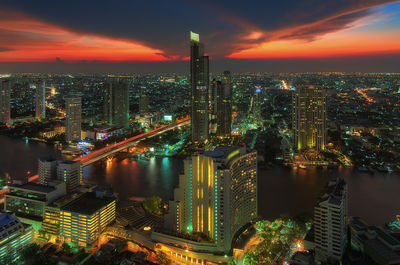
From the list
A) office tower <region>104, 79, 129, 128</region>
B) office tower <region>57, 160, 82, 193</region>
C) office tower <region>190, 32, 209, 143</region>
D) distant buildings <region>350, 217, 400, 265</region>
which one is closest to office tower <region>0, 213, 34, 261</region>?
office tower <region>57, 160, 82, 193</region>

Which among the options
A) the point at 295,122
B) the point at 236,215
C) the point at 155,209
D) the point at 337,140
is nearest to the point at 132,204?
the point at 155,209

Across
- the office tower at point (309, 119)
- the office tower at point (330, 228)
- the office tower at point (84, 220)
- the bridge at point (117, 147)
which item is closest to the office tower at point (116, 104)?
the bridge at point (117, 147)

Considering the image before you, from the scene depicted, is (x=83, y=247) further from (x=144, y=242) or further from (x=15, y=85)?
(x=15, y=85)

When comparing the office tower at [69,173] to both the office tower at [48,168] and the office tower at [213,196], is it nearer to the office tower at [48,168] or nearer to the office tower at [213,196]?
the office tower at [48,168]

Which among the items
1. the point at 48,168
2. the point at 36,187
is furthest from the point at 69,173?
the point at 36,187

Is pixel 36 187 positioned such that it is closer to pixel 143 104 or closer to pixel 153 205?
pixel 153 205

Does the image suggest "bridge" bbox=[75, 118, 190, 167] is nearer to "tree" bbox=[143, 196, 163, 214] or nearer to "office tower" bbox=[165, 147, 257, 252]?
"tree" bbox=[143, 196, 163, 214]
